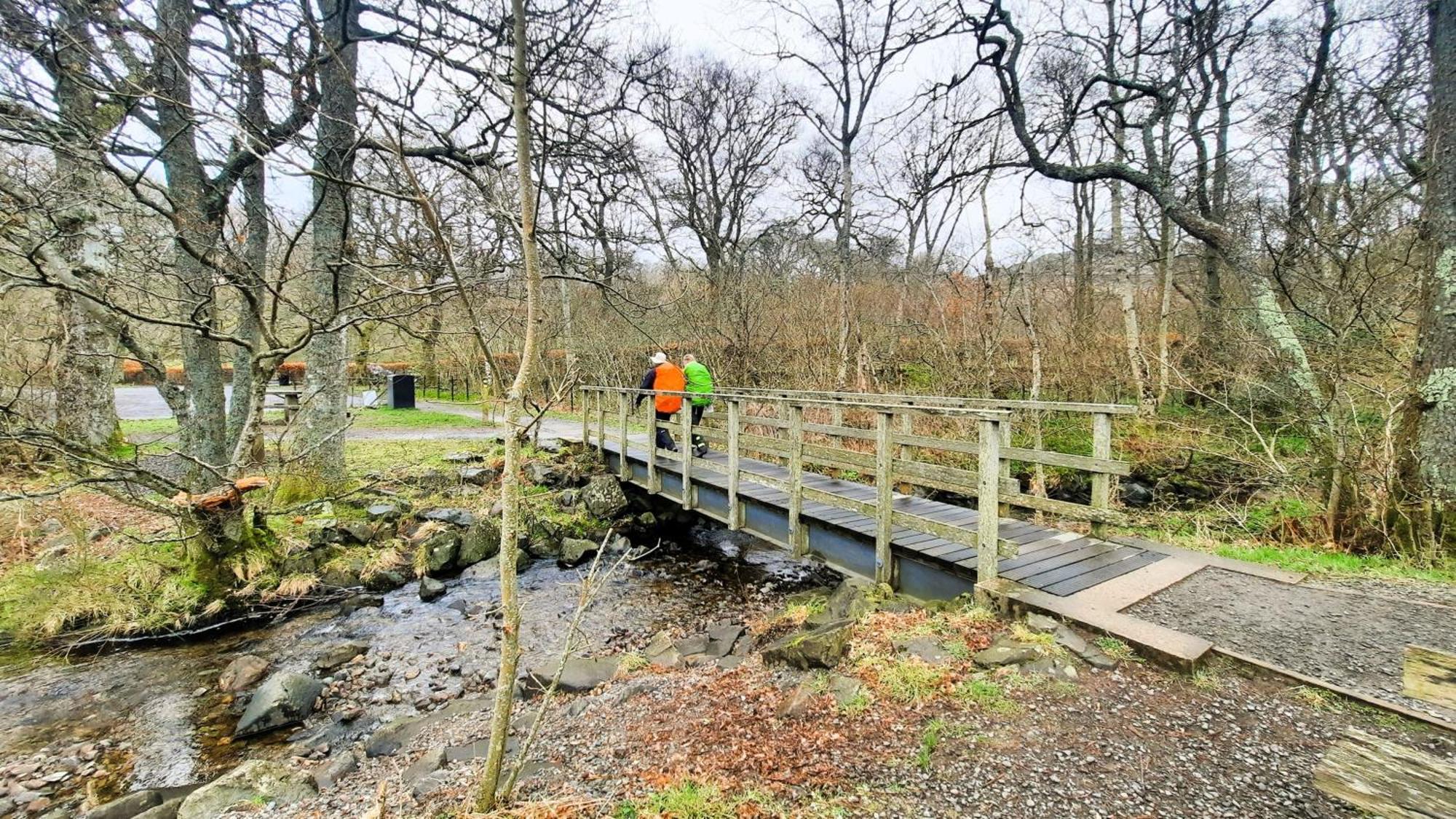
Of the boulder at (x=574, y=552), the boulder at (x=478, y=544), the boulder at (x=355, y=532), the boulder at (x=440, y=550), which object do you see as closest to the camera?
the boulder at (x=440, y=550)

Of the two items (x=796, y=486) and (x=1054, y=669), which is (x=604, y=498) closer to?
(x=796, y=486)

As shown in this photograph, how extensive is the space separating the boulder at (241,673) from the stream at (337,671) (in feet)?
0.22

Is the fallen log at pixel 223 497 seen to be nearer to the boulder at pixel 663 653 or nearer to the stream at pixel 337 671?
the stream at pixel 337 671

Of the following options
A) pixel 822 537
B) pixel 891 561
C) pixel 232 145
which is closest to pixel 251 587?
pixel 232 145

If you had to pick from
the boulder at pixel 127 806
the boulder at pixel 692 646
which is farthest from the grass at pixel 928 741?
the boulder at pixel 127 806

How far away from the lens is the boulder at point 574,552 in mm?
8383

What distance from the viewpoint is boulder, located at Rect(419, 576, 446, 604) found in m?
7.10

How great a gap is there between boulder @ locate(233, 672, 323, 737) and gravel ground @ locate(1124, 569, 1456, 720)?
20.2 feet

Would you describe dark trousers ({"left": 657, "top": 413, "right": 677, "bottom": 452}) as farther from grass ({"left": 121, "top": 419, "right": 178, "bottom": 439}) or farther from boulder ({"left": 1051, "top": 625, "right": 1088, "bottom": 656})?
grass ({"left": 121, "top": 419, "right": 178, "bottom": 439})

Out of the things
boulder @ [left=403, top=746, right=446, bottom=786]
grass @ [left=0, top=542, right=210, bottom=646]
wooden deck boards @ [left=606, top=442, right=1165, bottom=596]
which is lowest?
boulder @ [left=403, top=746, right=446, bottom=786]

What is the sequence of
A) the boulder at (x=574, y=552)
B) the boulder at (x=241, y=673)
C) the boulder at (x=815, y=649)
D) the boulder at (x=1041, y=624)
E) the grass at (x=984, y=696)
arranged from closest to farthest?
the grass at (x=984, y=696)
the boulder at (x=1041, y=624)
the boulder at (x=815, y=649)
the boulder at (x=241, y=673)
the boulder at (x=574, y=552)

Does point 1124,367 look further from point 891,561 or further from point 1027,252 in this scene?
point 891,561

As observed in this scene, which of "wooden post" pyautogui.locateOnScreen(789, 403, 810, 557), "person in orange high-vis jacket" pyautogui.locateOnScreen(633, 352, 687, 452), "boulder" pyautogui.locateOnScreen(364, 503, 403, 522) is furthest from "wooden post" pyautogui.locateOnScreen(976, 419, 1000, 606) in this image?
"boulder" pyautogui.locateOnScreen(364, 503, 403, 522)

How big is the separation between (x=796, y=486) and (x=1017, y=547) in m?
2.36
